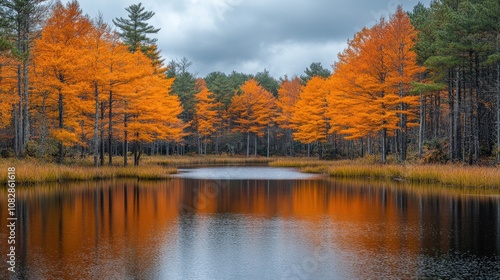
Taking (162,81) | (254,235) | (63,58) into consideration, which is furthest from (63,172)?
(254,235)

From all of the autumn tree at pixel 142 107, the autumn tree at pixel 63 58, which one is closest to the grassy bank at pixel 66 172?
the autumn tree at pixel 63 58

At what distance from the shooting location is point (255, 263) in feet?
33.6

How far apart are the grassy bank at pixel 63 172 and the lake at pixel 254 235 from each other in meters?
2.05

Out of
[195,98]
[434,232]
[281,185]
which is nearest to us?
[434,232]

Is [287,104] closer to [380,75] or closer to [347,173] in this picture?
[380,75]

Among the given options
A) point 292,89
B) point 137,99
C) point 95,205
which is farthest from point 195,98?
point 95,205

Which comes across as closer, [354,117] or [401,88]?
[401,88]

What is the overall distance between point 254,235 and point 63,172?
18.7m

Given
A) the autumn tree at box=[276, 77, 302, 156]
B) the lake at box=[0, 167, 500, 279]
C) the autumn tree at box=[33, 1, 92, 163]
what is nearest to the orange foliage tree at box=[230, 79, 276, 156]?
the autumn tree at box=[276, 77, 302, 156]

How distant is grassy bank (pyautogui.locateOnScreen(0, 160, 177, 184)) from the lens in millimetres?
25547

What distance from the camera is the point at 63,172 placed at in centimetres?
2798

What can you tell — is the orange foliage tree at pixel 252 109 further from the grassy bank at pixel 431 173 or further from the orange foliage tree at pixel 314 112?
the grassy bank at pixel 431 173

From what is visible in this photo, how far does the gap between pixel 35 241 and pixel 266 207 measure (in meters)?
9.53

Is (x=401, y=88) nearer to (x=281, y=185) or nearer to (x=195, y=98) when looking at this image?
(x=281, y=185)
